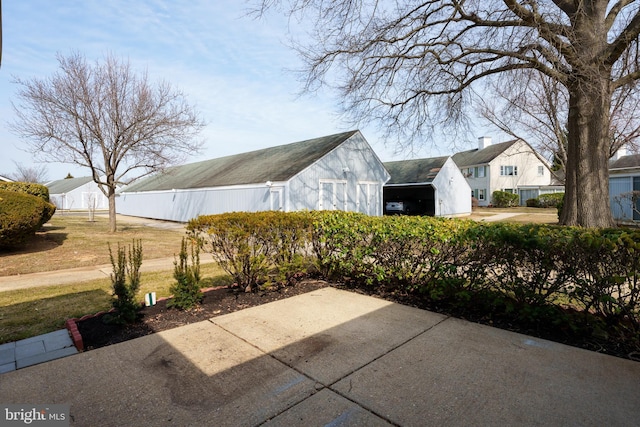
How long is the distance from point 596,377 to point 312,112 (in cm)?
1135

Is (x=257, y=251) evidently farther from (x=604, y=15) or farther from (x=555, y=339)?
(x=604, y=15)

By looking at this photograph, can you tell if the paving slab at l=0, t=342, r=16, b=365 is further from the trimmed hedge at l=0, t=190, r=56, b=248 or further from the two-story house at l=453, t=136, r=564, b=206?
the two-story house at l=453, t=136, r=564, b=206

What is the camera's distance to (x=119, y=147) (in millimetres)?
14484

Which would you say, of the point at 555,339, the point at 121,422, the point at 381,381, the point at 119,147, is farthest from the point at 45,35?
the point at 555,339

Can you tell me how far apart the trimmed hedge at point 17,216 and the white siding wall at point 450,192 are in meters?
22.9

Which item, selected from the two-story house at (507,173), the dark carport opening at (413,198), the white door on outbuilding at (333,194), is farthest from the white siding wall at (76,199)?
the two-story house at (507,173)

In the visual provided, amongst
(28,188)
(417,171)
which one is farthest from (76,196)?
(417,171)

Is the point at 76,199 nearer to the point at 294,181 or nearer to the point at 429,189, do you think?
the point at 294,181

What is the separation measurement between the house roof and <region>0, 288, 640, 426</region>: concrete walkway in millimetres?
40789

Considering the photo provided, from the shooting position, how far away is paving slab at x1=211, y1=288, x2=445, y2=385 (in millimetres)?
3086

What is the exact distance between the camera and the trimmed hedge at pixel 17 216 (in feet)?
28.0

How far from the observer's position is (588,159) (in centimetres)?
948

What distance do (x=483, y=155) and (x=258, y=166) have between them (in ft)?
108

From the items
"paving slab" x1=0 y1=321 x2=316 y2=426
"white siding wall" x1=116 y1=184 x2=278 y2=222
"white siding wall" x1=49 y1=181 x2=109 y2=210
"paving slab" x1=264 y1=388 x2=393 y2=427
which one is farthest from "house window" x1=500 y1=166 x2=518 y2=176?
"white siding wall" x1=49 y1=181 x2=109 y2=210
